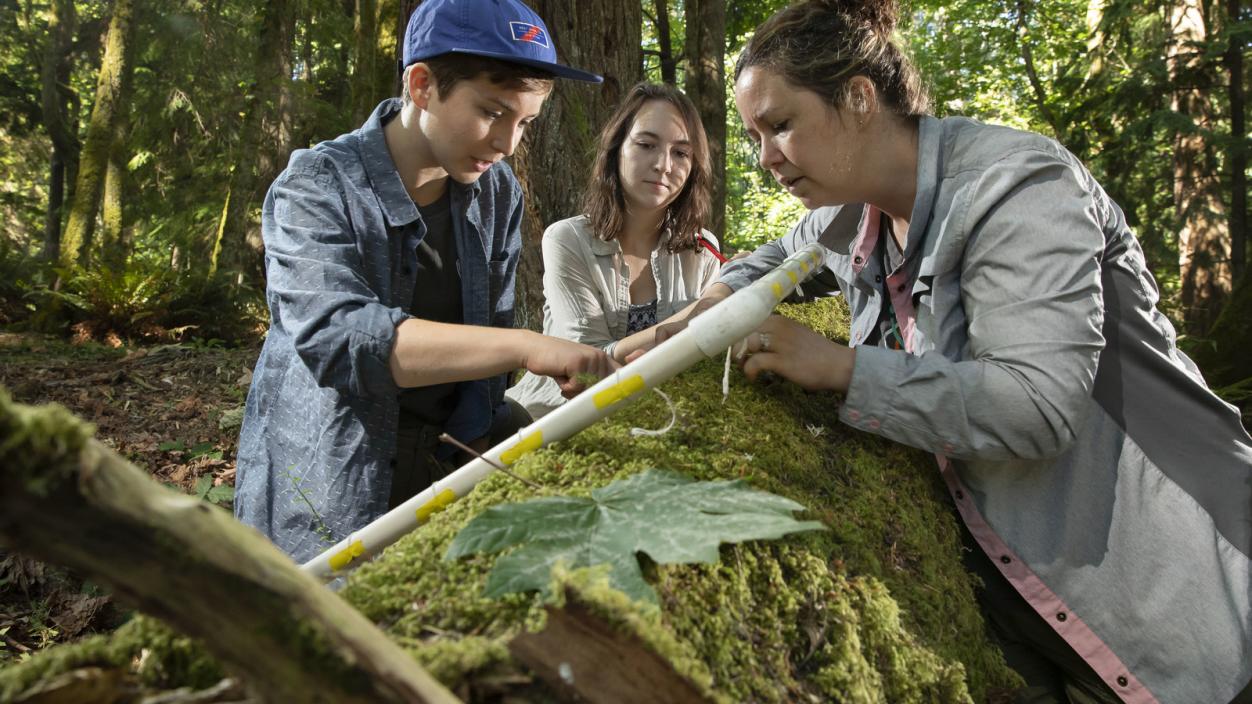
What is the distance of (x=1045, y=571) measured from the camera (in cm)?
206

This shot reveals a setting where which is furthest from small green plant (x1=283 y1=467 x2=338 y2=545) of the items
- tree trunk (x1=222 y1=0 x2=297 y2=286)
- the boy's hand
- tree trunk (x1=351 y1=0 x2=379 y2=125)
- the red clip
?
tree trunk (x1=222 y1=0 x2=297 y2=286)

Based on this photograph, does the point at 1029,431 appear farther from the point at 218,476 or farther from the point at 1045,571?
the point at 218,476

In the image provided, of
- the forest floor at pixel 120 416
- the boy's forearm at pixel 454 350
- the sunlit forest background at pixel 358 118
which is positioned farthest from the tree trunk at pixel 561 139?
the boy's forearm at pixel 454 350

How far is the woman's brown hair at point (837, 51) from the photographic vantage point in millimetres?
2266

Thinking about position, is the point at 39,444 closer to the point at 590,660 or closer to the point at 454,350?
the point at 590,660

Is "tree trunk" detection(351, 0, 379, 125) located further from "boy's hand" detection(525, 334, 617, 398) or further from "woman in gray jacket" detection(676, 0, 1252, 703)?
"woman in gray jacket" detection(676, 0, 1252, 703)

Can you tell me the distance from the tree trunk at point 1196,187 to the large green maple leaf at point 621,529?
34.7 ft

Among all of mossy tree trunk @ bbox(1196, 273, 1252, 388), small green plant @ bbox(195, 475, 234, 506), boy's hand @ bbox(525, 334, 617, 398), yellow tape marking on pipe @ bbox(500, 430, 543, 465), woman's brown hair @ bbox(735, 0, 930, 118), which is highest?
woman's brown hair @ bbox(735, 0, 930, 118)

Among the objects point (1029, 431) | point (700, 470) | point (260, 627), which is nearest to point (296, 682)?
point (260, 627)

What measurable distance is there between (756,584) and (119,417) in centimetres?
627

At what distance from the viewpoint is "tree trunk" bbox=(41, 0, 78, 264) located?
15906mm

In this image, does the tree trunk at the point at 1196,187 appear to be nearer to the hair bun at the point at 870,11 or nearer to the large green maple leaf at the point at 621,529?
the hair bun at the point at 870,11

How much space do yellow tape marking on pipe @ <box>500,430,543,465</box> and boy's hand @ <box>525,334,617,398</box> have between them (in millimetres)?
378

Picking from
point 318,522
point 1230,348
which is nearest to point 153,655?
point 318,522
